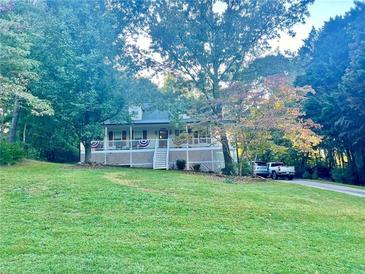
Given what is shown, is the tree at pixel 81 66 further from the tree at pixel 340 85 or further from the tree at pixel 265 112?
the tree at pixel 340 85

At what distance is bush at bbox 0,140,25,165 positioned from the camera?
51.5ft

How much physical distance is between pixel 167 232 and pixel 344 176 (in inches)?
971

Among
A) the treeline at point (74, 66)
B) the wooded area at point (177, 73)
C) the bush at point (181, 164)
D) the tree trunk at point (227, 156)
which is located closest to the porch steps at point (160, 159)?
the bush at point (181, 164)

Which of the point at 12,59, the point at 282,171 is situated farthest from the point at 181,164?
the point at 12,59

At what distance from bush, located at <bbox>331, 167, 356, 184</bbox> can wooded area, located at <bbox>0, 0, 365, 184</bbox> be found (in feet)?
10.4

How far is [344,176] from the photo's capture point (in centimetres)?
2677

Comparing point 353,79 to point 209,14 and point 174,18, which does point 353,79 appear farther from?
point 174,18

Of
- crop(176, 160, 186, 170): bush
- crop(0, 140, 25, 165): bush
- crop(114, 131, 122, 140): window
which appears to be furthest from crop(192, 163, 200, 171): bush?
crop(0, 140, 25, 165): bush

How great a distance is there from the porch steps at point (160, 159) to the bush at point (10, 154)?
10489 millimetres

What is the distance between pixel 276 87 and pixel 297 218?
10.8m

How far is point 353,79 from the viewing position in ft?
68.9

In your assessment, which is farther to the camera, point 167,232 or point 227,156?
point 227,156

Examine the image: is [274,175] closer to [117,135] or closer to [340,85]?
[340,85]

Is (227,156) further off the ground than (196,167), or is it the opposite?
(227,156)
